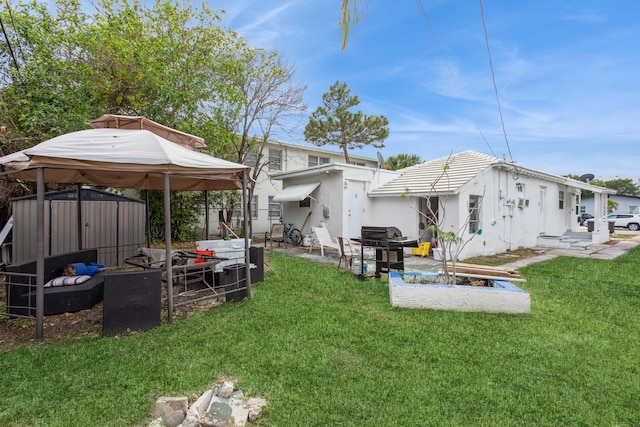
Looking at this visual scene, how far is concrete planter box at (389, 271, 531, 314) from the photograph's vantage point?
5.61 meters

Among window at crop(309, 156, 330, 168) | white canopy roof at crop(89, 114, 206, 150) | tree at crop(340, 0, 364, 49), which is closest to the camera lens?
tree at crop(340, 0, 364, 49)

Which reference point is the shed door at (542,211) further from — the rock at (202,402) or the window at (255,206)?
the rock at (202,402)

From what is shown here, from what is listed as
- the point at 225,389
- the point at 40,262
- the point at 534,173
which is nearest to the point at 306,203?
the point at 534,173

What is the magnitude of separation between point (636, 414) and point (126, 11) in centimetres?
1572

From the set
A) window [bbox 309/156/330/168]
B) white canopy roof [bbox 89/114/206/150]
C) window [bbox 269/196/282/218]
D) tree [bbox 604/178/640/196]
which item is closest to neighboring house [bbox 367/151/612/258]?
white canopy roof [bbox 89/114/206/150]

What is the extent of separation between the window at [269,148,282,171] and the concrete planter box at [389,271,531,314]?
1780 centimetres

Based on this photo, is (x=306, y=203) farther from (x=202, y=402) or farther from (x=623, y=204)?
(x=623, y=204)

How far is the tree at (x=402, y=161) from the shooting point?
90.3 ft

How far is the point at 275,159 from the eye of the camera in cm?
2264

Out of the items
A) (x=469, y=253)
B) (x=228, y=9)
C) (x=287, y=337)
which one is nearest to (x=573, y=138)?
(x=469, y=253)

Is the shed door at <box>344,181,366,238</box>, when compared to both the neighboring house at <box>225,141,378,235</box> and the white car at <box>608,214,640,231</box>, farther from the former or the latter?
the white car at <box>608,214,640,231</box>

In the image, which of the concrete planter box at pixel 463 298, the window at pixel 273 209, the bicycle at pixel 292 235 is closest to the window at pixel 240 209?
the window at pixel 273 209

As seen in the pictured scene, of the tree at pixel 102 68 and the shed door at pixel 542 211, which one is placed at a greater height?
the tree at pixel 102 68

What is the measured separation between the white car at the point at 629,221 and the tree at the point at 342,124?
24.4 meters
